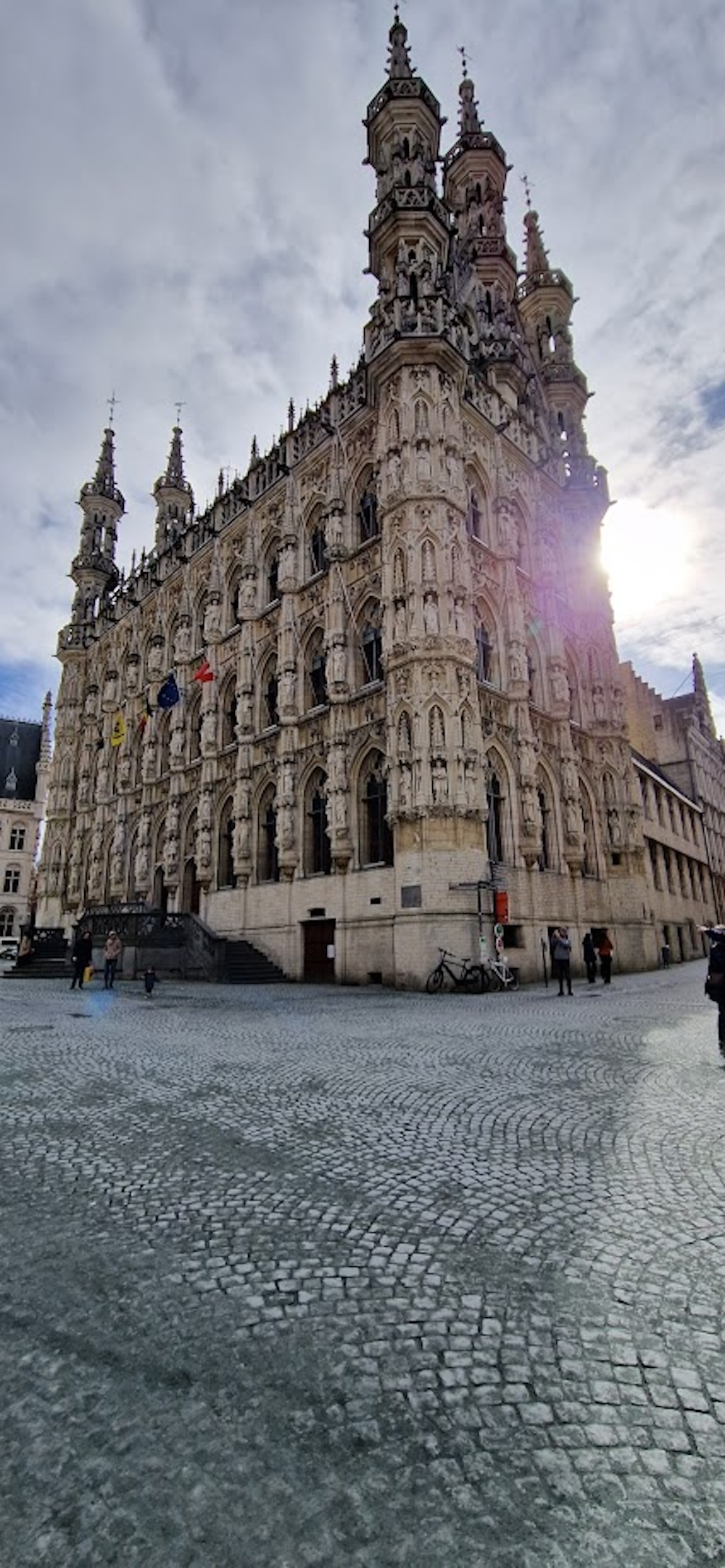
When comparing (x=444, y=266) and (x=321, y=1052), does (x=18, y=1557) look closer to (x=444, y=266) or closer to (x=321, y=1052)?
(x=321, y=1052)

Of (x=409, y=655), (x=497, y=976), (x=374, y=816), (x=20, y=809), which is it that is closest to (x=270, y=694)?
(x=374, y=816)

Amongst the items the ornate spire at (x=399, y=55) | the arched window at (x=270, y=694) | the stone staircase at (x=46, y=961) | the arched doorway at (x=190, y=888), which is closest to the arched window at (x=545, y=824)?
the arched window at (x=270, y=694)

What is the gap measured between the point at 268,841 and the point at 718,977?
20.7m

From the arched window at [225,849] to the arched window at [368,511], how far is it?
12236 mm

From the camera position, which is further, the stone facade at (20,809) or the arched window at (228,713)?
the stone facade at (20,809)

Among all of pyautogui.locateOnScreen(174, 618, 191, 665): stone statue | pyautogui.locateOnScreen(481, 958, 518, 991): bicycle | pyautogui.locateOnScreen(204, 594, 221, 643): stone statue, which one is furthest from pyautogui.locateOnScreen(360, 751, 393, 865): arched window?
pyautogui.locateOnScreen(174, 618, 191, 665): stone statue

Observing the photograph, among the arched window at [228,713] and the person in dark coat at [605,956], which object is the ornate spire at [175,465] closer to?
the arched window at [228,713]

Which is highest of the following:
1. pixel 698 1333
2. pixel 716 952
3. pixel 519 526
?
pixel 519 526

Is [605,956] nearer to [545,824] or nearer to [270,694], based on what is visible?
[545,824]

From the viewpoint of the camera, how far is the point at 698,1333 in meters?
2.49

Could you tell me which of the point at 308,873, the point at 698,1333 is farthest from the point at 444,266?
the point at 698,1333

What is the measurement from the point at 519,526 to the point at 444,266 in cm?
1040

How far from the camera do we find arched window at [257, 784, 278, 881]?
87.6 ft

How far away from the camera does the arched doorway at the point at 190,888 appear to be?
30641 mm
